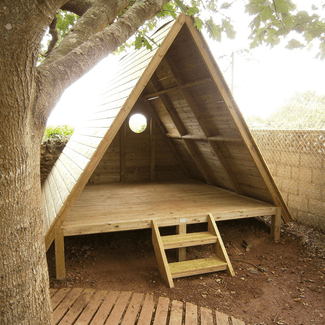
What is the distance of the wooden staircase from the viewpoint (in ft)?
12.0

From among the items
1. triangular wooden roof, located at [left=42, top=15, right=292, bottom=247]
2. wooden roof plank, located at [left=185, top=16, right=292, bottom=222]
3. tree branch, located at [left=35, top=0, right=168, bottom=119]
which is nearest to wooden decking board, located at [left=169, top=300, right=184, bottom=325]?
triangular wooden roof, located at [left=42, top=15, right=292, bottom=247]

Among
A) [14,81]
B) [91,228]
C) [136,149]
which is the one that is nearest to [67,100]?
[136,149]

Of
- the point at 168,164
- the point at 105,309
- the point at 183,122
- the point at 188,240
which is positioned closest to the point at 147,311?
the point at 105,309

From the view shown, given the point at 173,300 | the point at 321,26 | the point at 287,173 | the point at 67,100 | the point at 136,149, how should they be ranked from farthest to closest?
the point at 67,100 < the point at 136,149 < the point at 287,173 < the point at 173,300 < the point at 321,26

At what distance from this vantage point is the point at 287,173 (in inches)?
217

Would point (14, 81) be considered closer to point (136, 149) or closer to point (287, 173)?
point (287, 173)

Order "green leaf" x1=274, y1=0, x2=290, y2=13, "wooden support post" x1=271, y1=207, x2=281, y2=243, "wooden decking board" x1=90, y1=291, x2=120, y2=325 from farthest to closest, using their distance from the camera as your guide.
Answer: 1. "wooden support post" x1=271, y1=207, x2=281, y2=243
2. "wooden decking board" x1=90, y1=291, x2=120, y2=325
3. "green leaf" x1=274, y1=0, x2=290, y2=13

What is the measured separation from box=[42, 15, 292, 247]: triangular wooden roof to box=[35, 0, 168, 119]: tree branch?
54 centimetres

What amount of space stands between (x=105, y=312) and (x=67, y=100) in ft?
24.9

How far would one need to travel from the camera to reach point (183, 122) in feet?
19.6

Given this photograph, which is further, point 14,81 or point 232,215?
point 232,215

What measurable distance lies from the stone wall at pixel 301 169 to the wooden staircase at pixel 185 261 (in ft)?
6.60

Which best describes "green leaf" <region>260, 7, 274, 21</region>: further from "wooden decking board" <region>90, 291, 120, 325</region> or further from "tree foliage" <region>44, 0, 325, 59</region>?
"wooden decking board" <region>90, 291, 120, 325</region>

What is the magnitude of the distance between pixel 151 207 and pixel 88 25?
324 centimetres
